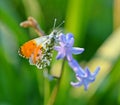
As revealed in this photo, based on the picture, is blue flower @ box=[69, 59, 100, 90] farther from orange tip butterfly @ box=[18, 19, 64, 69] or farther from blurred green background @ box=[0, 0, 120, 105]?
blurred green background @ box=[0, 0, 120, 105]

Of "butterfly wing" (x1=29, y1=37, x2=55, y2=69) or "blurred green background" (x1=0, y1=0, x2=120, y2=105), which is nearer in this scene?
"butterfly wing" (x1=29, y1=37, x2=55, y2=69)

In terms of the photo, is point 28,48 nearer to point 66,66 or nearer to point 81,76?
point 81,76

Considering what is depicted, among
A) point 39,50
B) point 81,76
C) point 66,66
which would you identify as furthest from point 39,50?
point 66,66

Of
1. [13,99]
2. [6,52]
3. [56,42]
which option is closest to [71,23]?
[6,52]

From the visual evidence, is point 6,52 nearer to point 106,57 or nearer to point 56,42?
point 106,57

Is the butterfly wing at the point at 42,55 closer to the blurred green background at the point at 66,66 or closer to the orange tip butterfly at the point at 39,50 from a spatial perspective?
the orange tip butterfly at the point at 39,50

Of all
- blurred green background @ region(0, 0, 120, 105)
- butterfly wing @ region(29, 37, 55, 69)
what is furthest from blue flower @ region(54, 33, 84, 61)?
blurred green background @ region(0, 0, 120, 105)
